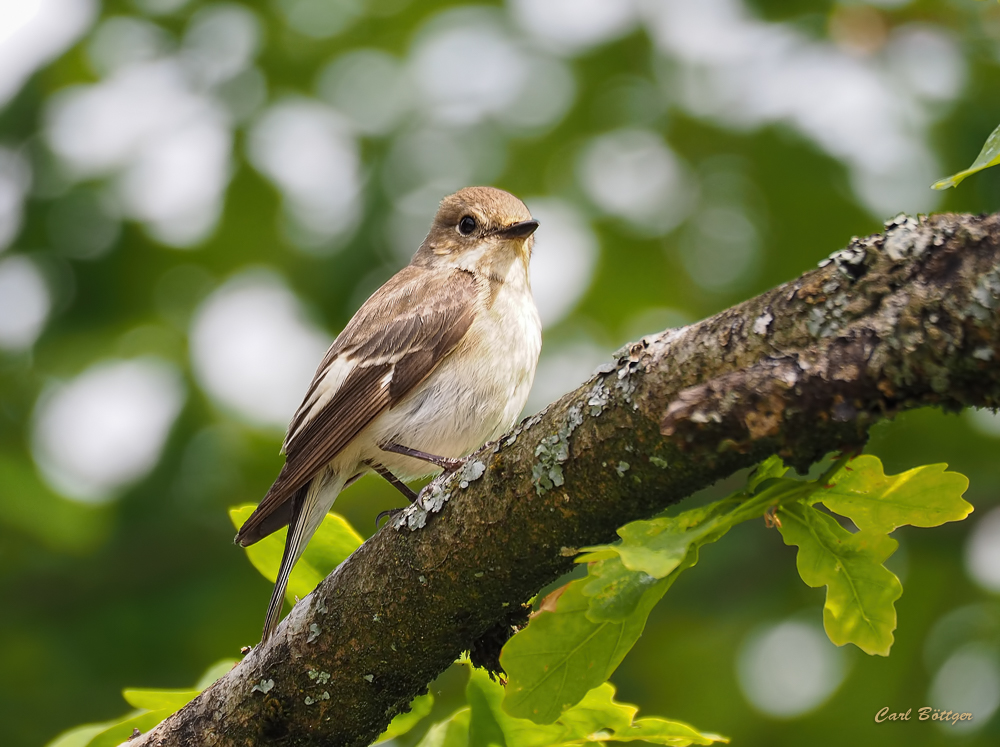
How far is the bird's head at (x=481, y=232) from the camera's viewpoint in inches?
188

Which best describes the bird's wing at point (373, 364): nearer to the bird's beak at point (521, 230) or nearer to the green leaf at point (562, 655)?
the bird's beak at point (521, 230)

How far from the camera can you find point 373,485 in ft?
20.3

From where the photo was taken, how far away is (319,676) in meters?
2.76

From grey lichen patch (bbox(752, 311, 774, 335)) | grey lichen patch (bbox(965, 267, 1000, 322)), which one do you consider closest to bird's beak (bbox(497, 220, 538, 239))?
grey lichen patch (bbox(752, 311, 774, 335))

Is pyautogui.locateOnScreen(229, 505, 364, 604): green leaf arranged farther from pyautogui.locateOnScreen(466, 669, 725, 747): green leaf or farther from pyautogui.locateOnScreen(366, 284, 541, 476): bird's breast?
pyautogui.locateOnScreen(366, 284, 541, 476): bird's breast

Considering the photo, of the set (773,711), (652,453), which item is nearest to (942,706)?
(773,711)

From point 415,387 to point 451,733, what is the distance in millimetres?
1807

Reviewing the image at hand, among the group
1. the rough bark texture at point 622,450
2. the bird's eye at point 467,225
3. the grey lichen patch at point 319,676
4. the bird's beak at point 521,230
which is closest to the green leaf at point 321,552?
the rough bark texture at point 622,450

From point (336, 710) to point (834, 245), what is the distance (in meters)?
4.29

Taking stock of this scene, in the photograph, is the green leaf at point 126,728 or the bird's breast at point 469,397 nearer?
the green leaf at point 126,728

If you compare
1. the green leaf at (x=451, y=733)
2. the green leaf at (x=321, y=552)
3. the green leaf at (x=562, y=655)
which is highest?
the green leaf at (x=321, y=552)

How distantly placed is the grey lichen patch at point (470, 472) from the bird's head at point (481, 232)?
2.30 metres

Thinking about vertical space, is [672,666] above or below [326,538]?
below

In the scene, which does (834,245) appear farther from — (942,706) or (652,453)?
(652,453)
